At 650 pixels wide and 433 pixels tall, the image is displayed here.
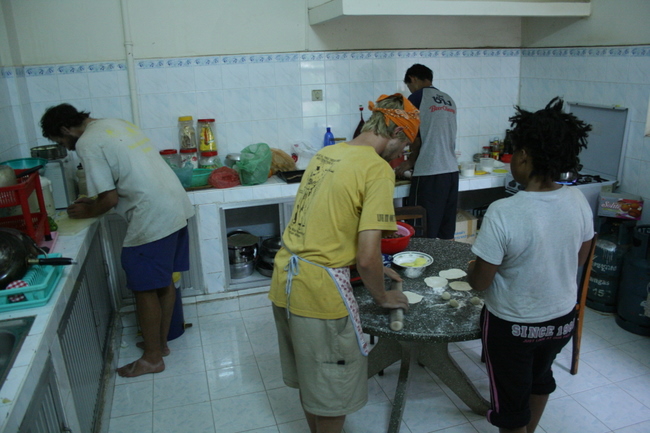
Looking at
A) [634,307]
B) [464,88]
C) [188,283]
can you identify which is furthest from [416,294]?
[464,88]

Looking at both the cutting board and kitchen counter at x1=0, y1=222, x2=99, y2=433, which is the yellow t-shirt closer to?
kitchen counter at x1=0, y1=222, x2=99, y2=433

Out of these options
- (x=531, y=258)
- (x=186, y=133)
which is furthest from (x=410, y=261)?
(x=186, y=133)

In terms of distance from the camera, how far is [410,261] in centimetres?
252

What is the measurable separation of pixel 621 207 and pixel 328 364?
8.56 feet

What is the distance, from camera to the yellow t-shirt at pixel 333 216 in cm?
175

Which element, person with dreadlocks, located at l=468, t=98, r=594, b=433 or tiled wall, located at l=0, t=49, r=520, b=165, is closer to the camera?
person with dreadlocks, located at l=468, t=98, r=594, b=433

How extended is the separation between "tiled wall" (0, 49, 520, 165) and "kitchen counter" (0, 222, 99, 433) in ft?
6.06

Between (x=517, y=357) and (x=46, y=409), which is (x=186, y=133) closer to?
(x=46, y=409)

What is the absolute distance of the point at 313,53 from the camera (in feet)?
13.6

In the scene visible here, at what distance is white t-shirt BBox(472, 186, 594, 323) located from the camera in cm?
167

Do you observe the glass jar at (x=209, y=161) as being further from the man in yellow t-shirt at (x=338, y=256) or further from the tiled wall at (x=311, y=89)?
the man in yellow t-shirt at (x=338, y=256)

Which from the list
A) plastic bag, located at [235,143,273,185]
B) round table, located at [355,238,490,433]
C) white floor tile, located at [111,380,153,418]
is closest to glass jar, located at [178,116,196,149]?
plastic bag, located at [235,143,273,185]

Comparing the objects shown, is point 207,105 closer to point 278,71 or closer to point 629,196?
point 278,71

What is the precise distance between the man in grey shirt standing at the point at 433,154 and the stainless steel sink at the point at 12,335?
2.82 metres
